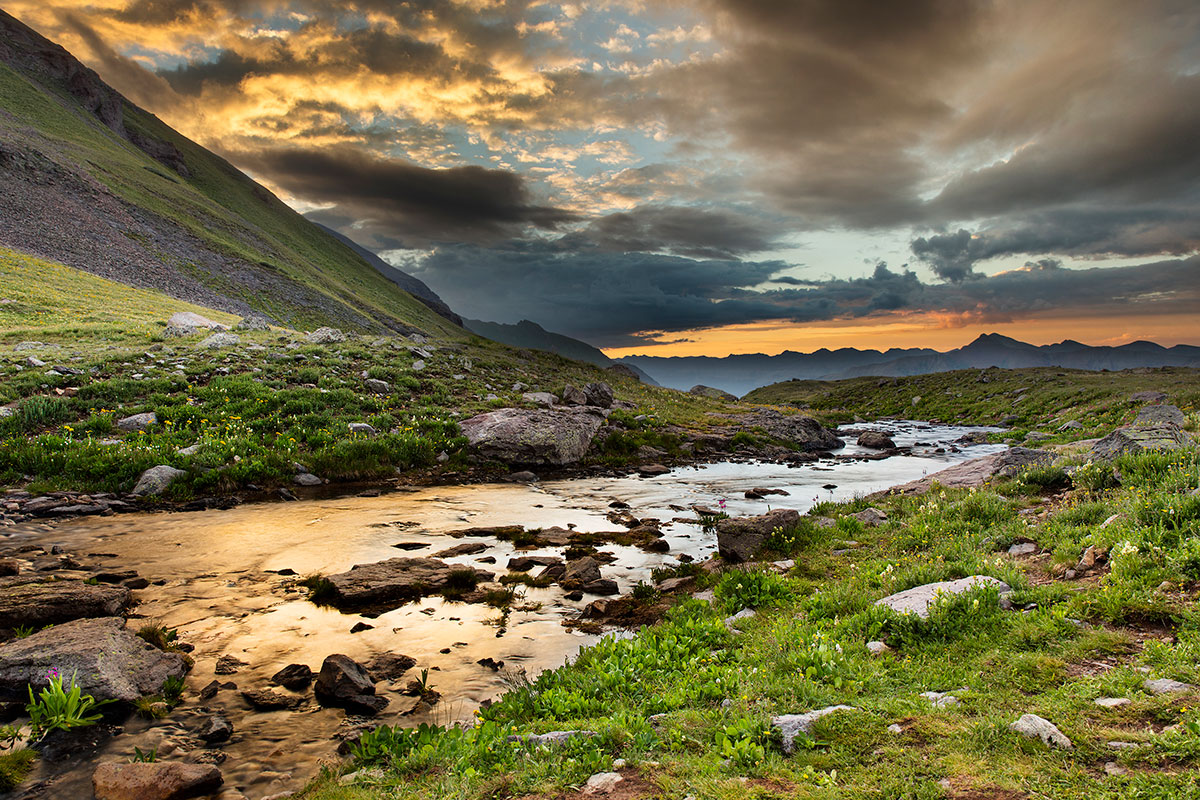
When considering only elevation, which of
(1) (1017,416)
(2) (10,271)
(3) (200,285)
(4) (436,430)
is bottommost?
(1) (1017,416)

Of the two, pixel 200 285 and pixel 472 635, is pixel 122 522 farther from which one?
pixel 200 285

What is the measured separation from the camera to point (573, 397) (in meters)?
32.1

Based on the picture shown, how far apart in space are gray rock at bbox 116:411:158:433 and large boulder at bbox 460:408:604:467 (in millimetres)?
11301

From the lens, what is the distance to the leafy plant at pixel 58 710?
19.2 feet

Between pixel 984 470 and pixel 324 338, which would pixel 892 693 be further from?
pixel 324 338

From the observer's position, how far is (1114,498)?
1003 centimetres

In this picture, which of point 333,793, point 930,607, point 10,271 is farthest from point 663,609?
point 10,271

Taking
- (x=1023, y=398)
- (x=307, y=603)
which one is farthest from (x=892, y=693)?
(x=1023, y=398)

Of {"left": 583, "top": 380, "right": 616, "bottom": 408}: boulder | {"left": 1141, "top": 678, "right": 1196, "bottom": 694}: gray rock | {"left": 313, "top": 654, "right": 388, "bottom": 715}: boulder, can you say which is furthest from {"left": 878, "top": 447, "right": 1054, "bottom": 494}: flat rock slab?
{"left": 583, "top": 380, "right": 616, "bottom": 408}: boulder

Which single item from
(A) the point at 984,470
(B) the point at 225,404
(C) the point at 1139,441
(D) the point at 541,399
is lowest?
(A) the point at 984,470

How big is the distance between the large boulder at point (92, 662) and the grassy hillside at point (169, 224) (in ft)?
242

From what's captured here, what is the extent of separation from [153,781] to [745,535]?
10.9 m

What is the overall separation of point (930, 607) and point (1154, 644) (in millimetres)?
2189

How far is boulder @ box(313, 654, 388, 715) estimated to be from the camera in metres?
6.84
